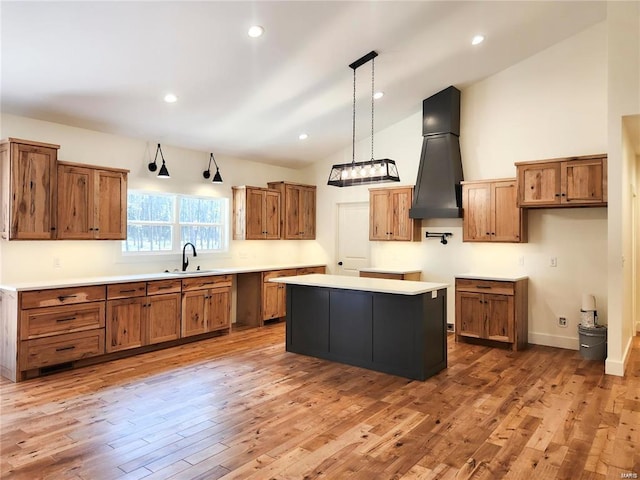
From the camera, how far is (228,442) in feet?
9.46

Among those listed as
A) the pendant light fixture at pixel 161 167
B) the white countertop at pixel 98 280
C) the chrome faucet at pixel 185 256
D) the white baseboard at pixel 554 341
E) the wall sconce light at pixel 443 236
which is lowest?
the white baseboard at pixel 554 341

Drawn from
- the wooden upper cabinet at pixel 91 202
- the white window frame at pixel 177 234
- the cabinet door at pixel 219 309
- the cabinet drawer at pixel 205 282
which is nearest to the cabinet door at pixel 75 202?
the wooden upper cabinet at pixel 91 202

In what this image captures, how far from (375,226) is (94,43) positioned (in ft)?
14.4

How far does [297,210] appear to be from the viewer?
752cm

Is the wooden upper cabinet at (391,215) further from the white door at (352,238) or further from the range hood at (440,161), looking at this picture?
the white door at (352,238)

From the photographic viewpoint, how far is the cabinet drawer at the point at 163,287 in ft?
16.8

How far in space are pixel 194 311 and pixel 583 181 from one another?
4768 mm

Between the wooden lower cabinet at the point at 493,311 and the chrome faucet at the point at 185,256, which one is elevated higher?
the chrome faucet at the point at 185,256

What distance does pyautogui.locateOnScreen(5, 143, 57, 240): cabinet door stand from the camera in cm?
419

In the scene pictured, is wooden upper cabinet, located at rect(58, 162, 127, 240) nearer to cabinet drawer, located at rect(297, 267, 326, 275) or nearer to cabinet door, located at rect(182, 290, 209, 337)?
cabinet door, located at rect(182, 290, 209, 337)

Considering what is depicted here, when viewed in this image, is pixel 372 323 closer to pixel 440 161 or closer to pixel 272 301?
pixel 272 301

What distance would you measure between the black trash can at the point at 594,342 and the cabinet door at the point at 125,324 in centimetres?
490

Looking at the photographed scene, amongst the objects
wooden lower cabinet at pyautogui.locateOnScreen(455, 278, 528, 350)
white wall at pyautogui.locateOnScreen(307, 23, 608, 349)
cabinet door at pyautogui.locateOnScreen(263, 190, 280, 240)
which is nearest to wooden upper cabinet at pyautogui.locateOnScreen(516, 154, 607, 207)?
white wall at pyautogui.locateOnScreen(307, 23, 608, 349)

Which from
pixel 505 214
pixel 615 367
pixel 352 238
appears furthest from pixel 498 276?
pixel 352 238
